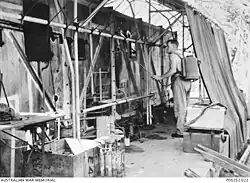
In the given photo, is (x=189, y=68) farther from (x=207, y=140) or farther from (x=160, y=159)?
(x=160, y=159)

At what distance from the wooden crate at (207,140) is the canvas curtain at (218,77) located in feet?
1.17

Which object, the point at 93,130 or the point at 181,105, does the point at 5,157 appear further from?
the point at 181,105

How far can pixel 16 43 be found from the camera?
5238 mm

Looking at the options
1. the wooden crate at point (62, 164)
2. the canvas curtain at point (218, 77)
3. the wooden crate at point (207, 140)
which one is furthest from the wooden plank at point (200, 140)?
the wooden crate at point (62, 164)

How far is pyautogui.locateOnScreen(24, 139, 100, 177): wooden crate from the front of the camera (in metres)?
4.09

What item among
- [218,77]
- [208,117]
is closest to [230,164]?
[208,117]

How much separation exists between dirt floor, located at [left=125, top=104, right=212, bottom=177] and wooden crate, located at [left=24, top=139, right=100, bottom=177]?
826 mm

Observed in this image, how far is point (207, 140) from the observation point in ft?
20.2

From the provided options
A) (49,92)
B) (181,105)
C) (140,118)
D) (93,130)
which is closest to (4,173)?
(49,92)

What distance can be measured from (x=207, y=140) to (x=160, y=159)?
3.23ft

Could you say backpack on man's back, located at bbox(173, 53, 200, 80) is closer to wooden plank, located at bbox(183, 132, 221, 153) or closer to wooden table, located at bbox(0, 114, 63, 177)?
wooden plank, located at bbox(183, 132, 221, 153)

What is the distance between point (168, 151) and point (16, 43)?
3.54m

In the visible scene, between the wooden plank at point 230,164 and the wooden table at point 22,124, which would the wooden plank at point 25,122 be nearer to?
the wooden table at point 22,124

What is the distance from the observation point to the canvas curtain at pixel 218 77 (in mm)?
6773
